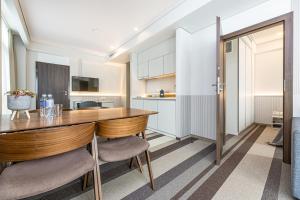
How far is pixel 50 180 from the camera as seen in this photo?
31.7 inches

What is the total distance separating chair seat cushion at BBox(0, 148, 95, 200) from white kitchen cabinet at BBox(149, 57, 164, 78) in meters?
3.02

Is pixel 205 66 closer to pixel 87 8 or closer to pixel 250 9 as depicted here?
pixel 250 9

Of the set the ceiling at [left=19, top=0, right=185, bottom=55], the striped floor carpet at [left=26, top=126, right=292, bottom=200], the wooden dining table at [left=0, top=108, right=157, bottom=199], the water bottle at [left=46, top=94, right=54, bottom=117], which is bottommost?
the striped floor carpet at [left=26, top=126, right=292, bottom=200]

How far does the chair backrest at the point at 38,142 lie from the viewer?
2.31ft

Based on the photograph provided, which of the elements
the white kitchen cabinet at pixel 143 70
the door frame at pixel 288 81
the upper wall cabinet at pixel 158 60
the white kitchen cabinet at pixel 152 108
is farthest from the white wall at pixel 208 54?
the white kitchen cabinet at pixel 143 70

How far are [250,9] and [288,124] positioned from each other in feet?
6.13

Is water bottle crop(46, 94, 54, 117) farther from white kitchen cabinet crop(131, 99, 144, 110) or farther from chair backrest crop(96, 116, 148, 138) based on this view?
white kitchen cabinet crop(131, 99, 144, 110)

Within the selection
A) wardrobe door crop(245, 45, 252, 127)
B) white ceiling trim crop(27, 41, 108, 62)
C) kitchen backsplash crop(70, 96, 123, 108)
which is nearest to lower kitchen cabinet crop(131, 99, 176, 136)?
wardrobe door crop(245, 45, 252, 127)

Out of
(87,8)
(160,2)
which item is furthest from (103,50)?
(160,2)

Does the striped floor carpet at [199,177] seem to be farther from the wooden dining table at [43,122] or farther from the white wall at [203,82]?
the white wall at [203,82]

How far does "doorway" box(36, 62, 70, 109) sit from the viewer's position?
14.8ft

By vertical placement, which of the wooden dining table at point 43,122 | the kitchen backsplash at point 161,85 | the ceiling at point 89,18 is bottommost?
the wooden dining table at point 43,122

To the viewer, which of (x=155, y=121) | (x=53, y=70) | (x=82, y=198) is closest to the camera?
(x=82, y=198)

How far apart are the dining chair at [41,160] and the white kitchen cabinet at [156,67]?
2999 mm
